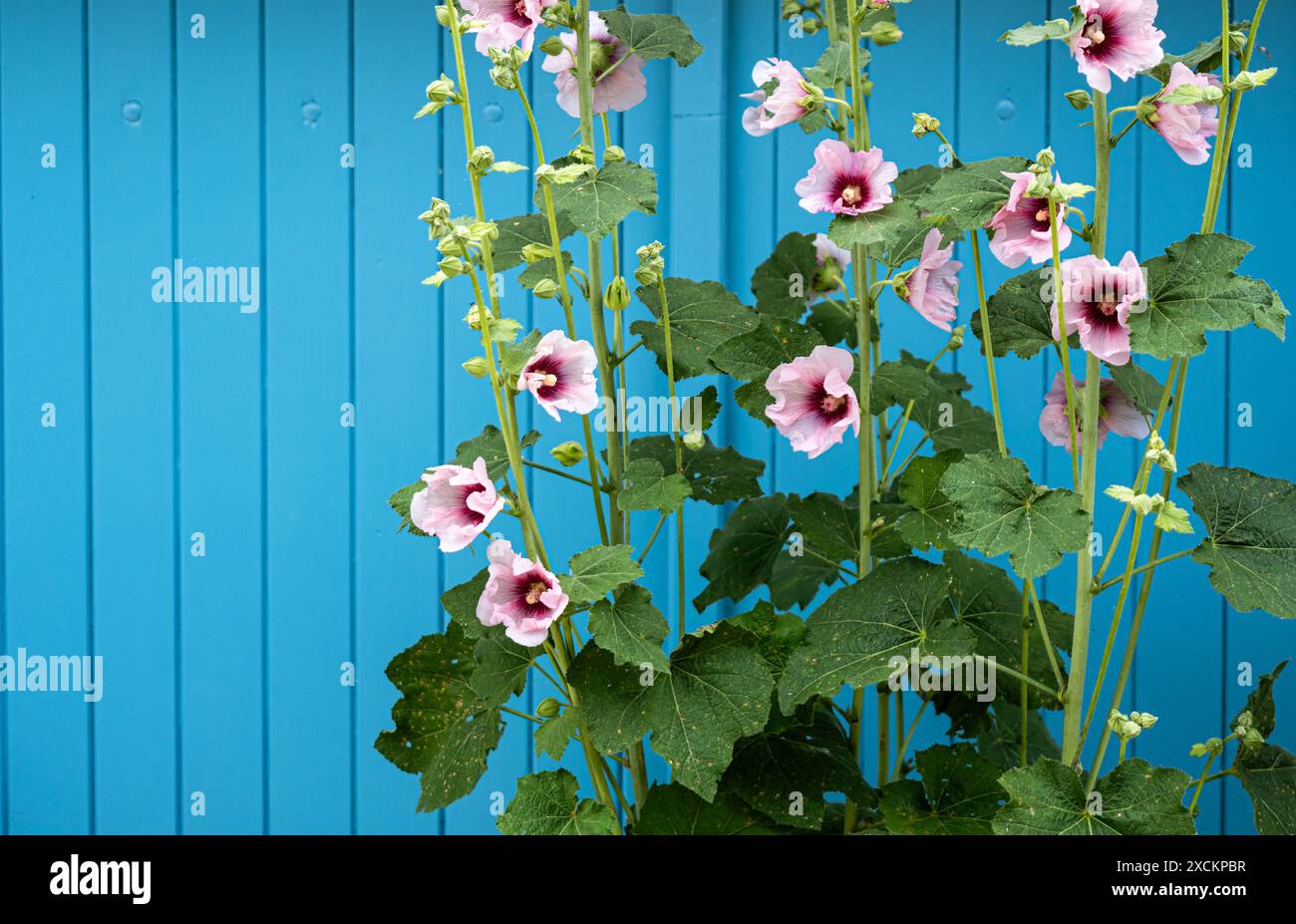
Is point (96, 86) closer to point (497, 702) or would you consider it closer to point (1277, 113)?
point (497, 702)

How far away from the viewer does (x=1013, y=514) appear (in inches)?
46.9

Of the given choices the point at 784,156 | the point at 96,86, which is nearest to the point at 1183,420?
the point at 784,156

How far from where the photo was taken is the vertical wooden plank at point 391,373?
7.16ft

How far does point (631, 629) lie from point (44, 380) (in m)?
1.48

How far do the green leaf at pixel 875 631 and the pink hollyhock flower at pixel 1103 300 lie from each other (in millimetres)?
290

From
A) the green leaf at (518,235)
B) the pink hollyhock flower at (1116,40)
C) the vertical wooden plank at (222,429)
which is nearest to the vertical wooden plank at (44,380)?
the vertical wooden plank at (222,429)

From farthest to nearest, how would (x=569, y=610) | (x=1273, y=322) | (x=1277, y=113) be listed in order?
1. (x=1277, y=113)
2. (x=569, y=610)
3. (x=1273, y=322)

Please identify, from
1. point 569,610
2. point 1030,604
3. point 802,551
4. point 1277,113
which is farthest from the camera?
point 1277,113

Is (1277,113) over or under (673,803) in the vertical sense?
over

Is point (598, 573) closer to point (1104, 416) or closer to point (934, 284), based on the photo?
point (934, 284)

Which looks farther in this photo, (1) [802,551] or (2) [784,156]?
(2) [784,156]

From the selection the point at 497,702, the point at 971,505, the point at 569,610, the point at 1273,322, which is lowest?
the point at 497,702

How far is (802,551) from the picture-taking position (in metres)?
1.63

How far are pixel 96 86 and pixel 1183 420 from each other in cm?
203
